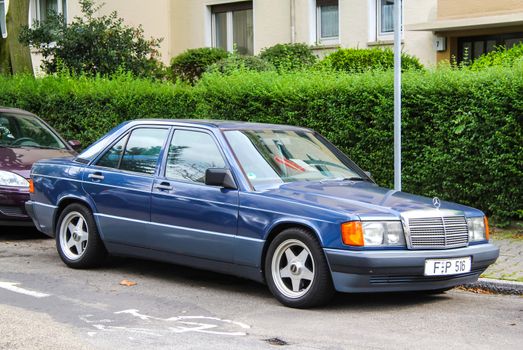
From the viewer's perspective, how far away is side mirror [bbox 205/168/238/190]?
7.93 meters

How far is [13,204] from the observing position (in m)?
11.1

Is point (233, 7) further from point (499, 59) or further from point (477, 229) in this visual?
point (477, 229)

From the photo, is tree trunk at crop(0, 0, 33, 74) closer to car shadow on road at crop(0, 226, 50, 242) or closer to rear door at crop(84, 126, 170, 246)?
car shadow on road at crop(0, 226, 50, 242)

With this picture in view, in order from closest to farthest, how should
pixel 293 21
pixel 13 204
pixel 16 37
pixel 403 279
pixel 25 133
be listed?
pixel 403 279 → pixel 13 204 → pixel 25 133 → pixel 16 37 → pixel 293 21

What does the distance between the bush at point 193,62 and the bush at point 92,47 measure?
9.40 feet

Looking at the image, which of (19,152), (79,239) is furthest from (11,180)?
(79,239)

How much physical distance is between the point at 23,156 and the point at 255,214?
5280 mm

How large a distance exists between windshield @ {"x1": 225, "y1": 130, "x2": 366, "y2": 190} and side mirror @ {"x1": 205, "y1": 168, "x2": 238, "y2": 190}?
0.17 m

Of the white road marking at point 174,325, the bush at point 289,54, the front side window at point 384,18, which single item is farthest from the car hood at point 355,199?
the front side window at point 384,18

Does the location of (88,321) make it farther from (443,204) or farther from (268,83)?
(268,83)

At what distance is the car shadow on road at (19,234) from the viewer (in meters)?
11.8

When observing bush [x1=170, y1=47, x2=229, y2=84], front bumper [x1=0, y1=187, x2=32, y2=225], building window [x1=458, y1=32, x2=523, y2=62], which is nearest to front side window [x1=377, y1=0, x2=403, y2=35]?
building window [x1=458, y1=32, x2=523, y2=62]

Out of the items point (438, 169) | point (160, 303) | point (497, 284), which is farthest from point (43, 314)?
point (438, 169)

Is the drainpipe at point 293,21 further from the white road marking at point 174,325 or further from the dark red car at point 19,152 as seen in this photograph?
the white road marking at point 174,325
